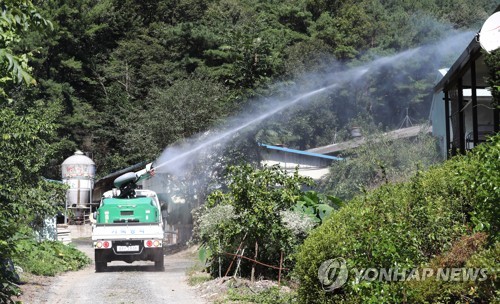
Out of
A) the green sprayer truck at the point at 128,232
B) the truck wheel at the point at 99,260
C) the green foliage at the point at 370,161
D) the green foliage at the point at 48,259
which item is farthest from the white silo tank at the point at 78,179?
the truck wheel at the point at 99,260

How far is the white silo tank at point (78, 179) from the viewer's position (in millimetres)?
48969

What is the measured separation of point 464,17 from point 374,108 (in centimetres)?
892

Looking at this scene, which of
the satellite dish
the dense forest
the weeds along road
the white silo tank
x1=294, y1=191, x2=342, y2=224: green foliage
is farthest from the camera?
the dense forest

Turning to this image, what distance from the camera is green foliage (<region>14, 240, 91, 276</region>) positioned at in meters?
19.8

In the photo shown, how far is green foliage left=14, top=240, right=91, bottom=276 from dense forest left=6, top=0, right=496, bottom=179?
2200 cm

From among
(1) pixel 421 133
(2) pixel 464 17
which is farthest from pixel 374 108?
(1) pixel 421 133

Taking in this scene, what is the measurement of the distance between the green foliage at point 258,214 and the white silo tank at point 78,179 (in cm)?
3443

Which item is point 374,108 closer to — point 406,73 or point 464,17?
point 406,73

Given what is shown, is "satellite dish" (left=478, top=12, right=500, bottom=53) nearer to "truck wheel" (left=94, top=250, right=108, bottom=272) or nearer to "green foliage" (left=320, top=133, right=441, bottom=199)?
"truck wheel" (left=94, top=250, right=108, bottom=272)

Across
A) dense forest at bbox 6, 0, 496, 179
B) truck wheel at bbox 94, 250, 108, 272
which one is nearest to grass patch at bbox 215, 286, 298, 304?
truck wheel at bbox 94, 250, 108, 272

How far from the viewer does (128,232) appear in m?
21.8

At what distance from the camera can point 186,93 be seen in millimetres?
36000

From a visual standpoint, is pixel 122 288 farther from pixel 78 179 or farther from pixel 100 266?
pixel 78 179

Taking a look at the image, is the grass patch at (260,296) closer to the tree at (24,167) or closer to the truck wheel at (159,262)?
the tree at (24,167)
